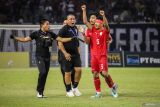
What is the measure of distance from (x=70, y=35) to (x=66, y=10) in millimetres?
19814

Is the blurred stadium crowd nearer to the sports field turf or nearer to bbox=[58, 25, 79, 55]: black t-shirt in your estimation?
the sports field turf

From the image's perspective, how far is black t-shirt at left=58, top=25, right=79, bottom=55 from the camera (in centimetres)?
1836

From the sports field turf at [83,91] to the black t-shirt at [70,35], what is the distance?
141 cm

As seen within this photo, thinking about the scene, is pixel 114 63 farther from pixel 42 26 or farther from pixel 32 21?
pixel 42 26

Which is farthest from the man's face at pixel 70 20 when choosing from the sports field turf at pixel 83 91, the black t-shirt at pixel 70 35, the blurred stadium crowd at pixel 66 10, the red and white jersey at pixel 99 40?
the blurred stadium crowd at pixel 66 10

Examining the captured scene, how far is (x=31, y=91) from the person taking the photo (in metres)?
20.2

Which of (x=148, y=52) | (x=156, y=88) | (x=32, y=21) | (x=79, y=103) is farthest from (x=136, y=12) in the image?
(x=79, y=103)

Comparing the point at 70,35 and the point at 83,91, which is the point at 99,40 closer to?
the point at 70,35

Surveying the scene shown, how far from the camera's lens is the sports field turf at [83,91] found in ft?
52.3

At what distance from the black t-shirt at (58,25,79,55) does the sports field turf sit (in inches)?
55.6

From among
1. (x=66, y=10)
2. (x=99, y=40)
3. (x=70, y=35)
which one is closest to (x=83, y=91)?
(x=70, y=35)

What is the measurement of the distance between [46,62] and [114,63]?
671 inches

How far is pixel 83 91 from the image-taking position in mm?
20312

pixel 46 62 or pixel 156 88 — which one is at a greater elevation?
pixel 46 62
